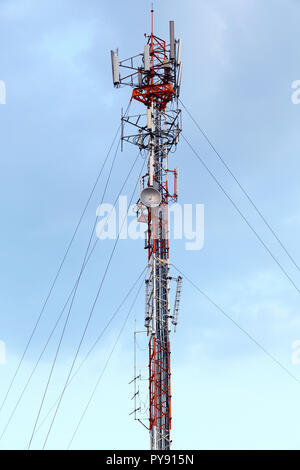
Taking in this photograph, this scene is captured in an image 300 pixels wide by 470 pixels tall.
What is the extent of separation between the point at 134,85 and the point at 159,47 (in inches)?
121

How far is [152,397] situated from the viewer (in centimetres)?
3966

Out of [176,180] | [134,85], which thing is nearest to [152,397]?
[176,180]

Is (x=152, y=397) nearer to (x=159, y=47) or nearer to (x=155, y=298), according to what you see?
(x=155, y=298)

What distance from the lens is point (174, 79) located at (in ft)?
146
